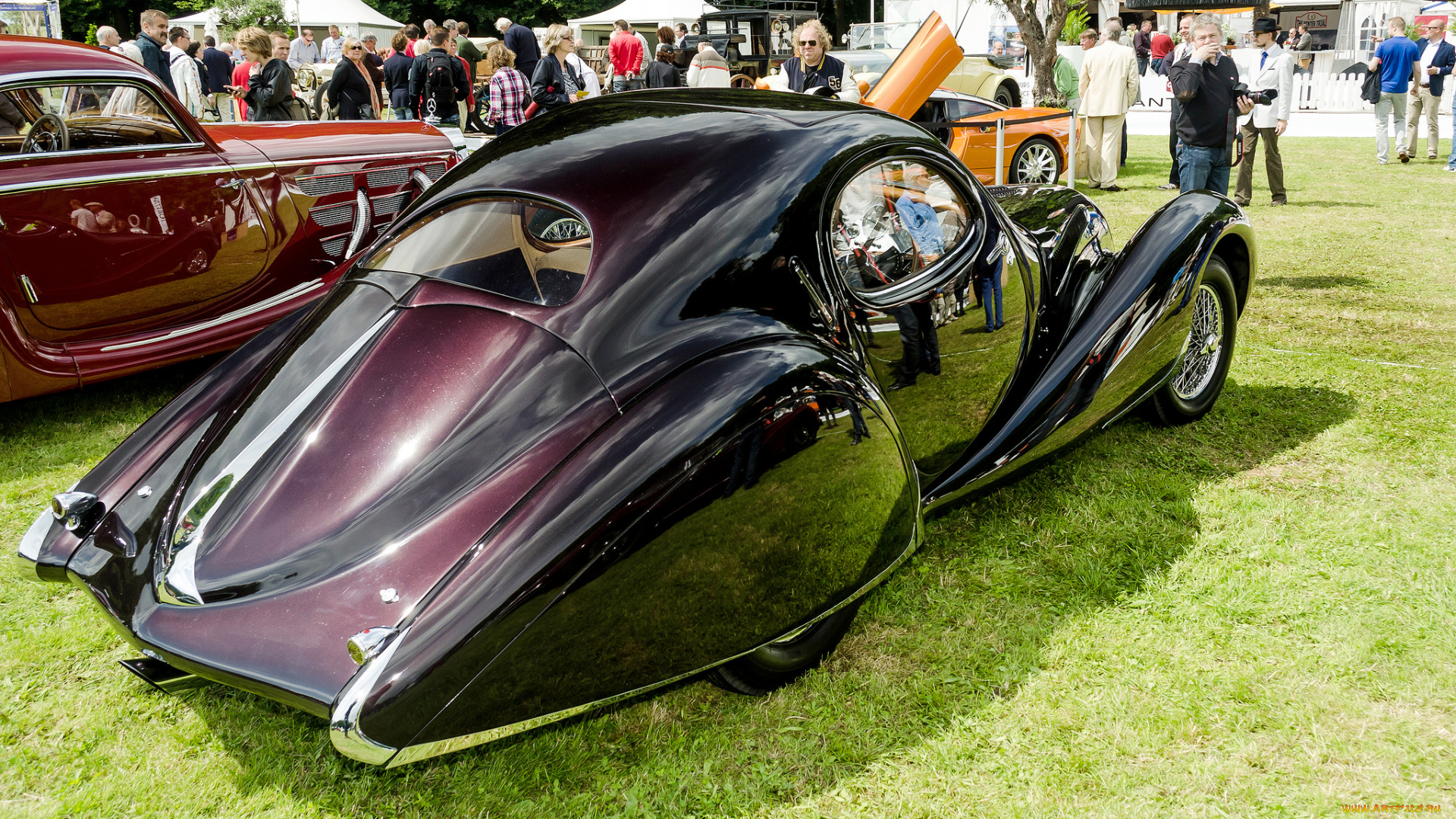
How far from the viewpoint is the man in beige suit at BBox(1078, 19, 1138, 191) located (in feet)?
36.5

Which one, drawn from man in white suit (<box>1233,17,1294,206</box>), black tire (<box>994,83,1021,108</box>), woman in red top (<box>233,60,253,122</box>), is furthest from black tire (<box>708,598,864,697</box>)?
woman in red top (<box>233,60,253,122</box>)

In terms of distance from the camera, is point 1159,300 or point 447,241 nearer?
point 447,241

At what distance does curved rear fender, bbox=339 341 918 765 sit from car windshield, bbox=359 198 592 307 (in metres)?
0.46

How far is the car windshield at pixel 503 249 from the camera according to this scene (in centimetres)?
251

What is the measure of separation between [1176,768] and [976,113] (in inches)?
372

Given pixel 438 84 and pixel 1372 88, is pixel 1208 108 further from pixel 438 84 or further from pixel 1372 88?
pixel 1372 88

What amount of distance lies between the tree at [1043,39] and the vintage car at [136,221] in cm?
1153

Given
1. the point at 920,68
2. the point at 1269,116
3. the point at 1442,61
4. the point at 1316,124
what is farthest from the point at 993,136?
the point at 1316,124

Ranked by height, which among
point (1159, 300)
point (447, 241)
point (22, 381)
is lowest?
point (22, 381)

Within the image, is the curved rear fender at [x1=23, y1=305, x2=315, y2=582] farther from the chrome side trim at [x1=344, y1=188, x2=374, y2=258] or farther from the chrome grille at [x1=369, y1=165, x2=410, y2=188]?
the chrome grille at [x1=369, y1=165, x2=410, y2=188]

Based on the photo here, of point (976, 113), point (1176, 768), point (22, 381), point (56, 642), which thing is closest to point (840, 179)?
point (1176, 768)

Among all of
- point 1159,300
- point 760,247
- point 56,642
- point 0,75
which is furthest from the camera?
point 0,75

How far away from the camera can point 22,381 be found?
15.1 ft

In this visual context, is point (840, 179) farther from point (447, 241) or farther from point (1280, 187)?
point (1280, 187)
